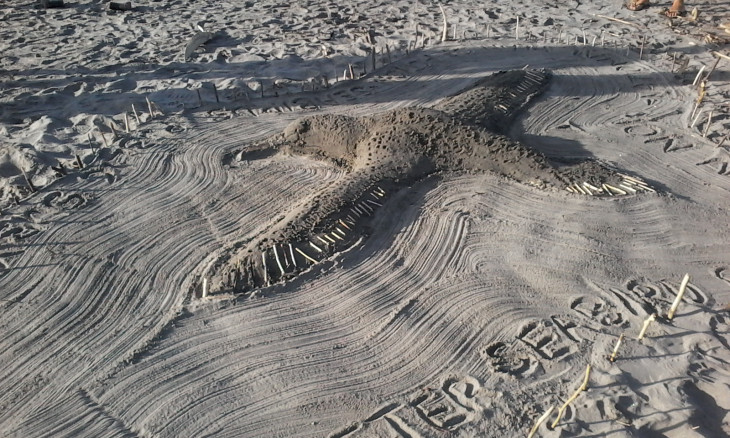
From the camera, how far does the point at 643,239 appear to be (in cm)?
539

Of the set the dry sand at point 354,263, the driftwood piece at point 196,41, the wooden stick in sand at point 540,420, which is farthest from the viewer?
the driftwood piece at point 196,41

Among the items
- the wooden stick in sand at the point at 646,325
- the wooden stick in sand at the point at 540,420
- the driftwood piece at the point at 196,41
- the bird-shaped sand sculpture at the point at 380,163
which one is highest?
the driftwood piece at the point at 196,41

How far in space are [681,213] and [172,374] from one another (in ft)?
17.1

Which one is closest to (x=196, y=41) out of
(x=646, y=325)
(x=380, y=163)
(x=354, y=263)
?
(x=380, y=163)

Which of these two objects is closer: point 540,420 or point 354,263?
point 540,420

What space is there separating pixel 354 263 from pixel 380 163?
4.91 ft

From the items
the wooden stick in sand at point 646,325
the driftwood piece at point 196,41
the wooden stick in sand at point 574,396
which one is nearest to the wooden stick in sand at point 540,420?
the wooden stick in sand at point 574,396

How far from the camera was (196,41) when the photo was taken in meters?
9.85

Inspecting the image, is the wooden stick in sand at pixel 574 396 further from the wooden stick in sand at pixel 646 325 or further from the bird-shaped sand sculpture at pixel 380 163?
the bird-shaped sand sculpture at pixel 380 163

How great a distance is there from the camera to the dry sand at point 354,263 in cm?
398

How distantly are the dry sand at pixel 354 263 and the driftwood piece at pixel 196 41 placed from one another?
35 cm

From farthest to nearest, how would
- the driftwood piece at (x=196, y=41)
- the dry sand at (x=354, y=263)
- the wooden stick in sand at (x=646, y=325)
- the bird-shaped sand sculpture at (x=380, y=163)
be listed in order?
the driftwood piece at (x=196, y=41) → the bird-shaped sand sculpture at (x=380, y=163) → the wooden stick in sand at (x=646, y=325) → the dry sand at (x=354, y=263)

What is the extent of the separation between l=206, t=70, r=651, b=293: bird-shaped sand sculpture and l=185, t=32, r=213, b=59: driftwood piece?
3.56m

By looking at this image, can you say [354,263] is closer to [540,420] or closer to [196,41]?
[540,420]
